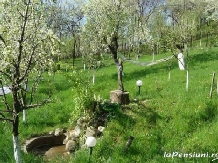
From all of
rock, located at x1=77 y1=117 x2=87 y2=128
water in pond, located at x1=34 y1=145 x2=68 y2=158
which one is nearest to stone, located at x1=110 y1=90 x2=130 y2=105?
rock, located at x1=77 y1=117 x2=87 y2=128

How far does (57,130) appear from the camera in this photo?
47.8ft

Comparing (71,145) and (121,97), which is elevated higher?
(121,97)

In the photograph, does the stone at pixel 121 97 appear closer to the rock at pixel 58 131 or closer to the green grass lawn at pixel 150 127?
the green grass lawn at pixel 150 127

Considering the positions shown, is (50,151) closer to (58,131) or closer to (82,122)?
(58,131)

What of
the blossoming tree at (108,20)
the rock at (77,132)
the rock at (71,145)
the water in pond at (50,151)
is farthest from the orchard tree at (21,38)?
the blossoming tree at (108,20)

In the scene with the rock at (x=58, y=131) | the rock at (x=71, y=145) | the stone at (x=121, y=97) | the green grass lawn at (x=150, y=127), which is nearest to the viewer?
the green grass lawn at (x=150, y=127)

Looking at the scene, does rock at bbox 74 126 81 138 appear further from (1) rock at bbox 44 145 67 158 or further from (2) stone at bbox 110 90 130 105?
(2) stone at bbox 110 90 130 105

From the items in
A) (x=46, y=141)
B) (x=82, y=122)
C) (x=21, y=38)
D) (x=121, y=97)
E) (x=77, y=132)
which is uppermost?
(x=21, y=38)

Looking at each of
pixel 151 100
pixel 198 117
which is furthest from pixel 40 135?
pixel 198 117

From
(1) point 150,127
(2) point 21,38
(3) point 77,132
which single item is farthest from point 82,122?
(2) point 21,38

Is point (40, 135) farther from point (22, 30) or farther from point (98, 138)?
point (22, 30)

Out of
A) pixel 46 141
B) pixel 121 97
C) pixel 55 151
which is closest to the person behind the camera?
pixel 55 151

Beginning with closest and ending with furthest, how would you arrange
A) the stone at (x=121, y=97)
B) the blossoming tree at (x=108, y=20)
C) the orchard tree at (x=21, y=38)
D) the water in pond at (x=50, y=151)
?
the orchard tree at (x=21, y=38) → the water in pond at (x=50, y=151) → the stone at (x=121, y=97) → the blossoming tree at (x=108, y=20)

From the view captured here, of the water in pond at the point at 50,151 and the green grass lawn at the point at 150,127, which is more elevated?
the green grass lawn at the point at 150,127
